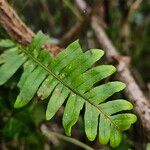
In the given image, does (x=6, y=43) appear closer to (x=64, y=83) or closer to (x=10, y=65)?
(x=10, y=65)

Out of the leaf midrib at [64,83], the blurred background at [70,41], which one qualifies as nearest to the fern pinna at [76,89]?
the leaf midrib at [64,83]

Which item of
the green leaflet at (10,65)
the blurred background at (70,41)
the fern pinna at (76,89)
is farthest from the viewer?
the blurred background at (70,41)

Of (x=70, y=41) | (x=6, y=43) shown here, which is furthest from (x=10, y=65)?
(x=70, y=41)

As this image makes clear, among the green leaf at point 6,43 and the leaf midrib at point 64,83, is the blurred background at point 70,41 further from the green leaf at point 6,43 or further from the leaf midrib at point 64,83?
the leaf midrib at point 64,83

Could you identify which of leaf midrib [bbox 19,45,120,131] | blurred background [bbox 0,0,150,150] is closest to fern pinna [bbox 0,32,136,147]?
leaf midrib [bbox 19,45,120,131]

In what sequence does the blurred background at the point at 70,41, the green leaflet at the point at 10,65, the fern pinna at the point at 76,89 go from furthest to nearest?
the blurred background at the point at 70,41, the green leaflet at the point at 10,65, the fern pinna at the point at 76,89

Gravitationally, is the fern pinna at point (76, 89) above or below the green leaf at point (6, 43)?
below

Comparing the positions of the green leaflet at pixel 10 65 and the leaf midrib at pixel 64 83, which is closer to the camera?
the leaf midrib at pixel 64 83
